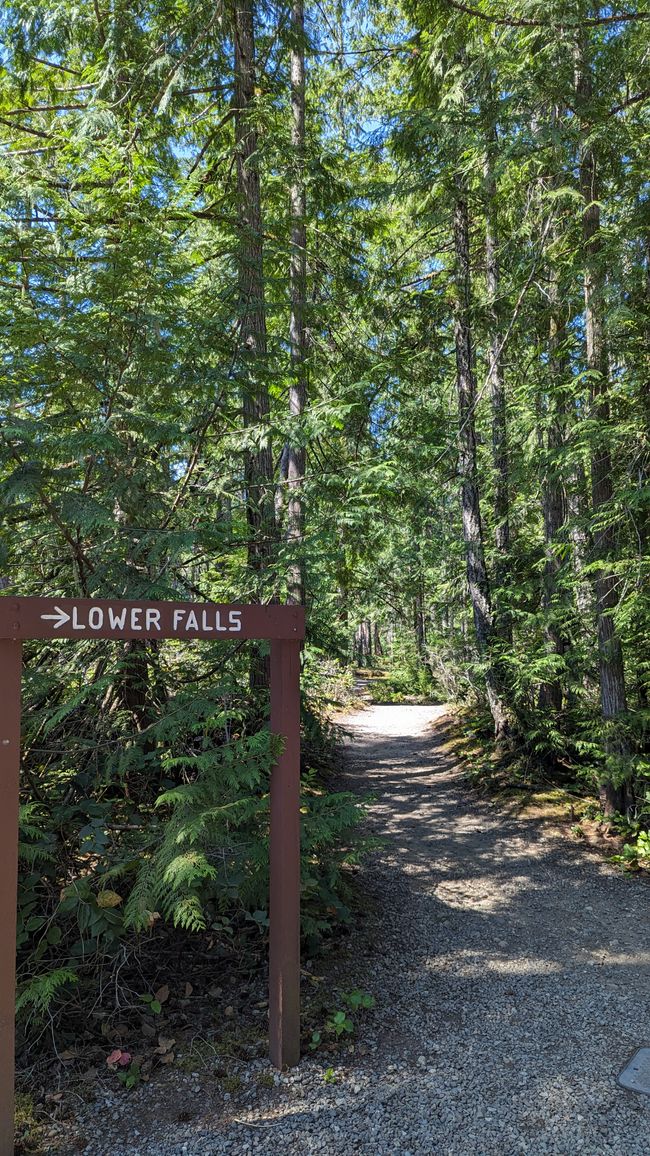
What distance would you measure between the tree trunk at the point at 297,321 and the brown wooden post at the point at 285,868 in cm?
153

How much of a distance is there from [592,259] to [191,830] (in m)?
5.96

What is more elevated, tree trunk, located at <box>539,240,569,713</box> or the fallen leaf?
tree trunk, located at <box>539,240,569,713</box>

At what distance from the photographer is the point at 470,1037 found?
3553 millimetres

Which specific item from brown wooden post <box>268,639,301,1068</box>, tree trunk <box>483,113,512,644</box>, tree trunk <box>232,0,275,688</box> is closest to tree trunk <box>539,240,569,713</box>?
tree trunk <box>483,113,512,644</box>

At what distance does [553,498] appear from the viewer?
9.31 meters

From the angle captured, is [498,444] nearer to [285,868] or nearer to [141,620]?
[285,868]

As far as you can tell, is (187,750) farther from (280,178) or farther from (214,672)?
(280,178)

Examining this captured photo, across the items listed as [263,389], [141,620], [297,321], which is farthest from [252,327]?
[141,620]

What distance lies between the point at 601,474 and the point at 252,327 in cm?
378

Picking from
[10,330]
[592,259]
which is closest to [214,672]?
[10,330]

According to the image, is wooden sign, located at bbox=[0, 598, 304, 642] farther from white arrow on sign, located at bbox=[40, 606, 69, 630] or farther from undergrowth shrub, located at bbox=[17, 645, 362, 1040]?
undergrowth shrub, located at bbox=[17, 645, 362, 1040]

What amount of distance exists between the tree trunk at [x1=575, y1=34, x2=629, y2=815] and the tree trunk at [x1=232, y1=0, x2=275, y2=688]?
3179mm

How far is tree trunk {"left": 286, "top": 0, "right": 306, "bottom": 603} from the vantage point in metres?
5.31

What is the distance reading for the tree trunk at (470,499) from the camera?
31.9 feet
